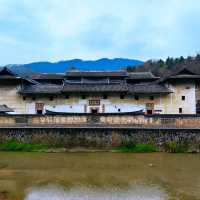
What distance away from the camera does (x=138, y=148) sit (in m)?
28.0

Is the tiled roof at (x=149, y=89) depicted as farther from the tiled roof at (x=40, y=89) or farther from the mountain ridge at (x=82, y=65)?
the mountain ridge at (x=82, y=65)

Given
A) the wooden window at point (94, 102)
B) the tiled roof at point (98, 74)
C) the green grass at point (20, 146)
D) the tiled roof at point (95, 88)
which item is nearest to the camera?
the green grass at point (20, 146)

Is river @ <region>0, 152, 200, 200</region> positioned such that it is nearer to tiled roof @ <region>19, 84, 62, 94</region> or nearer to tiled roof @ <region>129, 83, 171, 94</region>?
tiled roof @ <region>19, 84, 62, 94</region>

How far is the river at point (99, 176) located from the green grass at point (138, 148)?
2.89ft

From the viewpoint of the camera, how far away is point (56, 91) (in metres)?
40.5

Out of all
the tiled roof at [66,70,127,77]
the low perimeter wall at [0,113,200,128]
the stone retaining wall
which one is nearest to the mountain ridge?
the tiled roof at [66,70,127,77]

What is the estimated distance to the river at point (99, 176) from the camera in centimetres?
1535

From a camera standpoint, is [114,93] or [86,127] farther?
[114,93]

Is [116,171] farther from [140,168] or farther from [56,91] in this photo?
[56,91]

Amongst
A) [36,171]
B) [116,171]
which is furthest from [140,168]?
[36,171]

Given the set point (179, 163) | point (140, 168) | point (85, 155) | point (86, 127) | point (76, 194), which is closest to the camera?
point (76, 194)

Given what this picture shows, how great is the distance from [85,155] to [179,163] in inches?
253

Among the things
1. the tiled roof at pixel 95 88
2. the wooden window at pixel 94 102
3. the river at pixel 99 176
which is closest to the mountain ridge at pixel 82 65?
the tiled roof at pixel 95 88

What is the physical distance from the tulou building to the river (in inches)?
570
